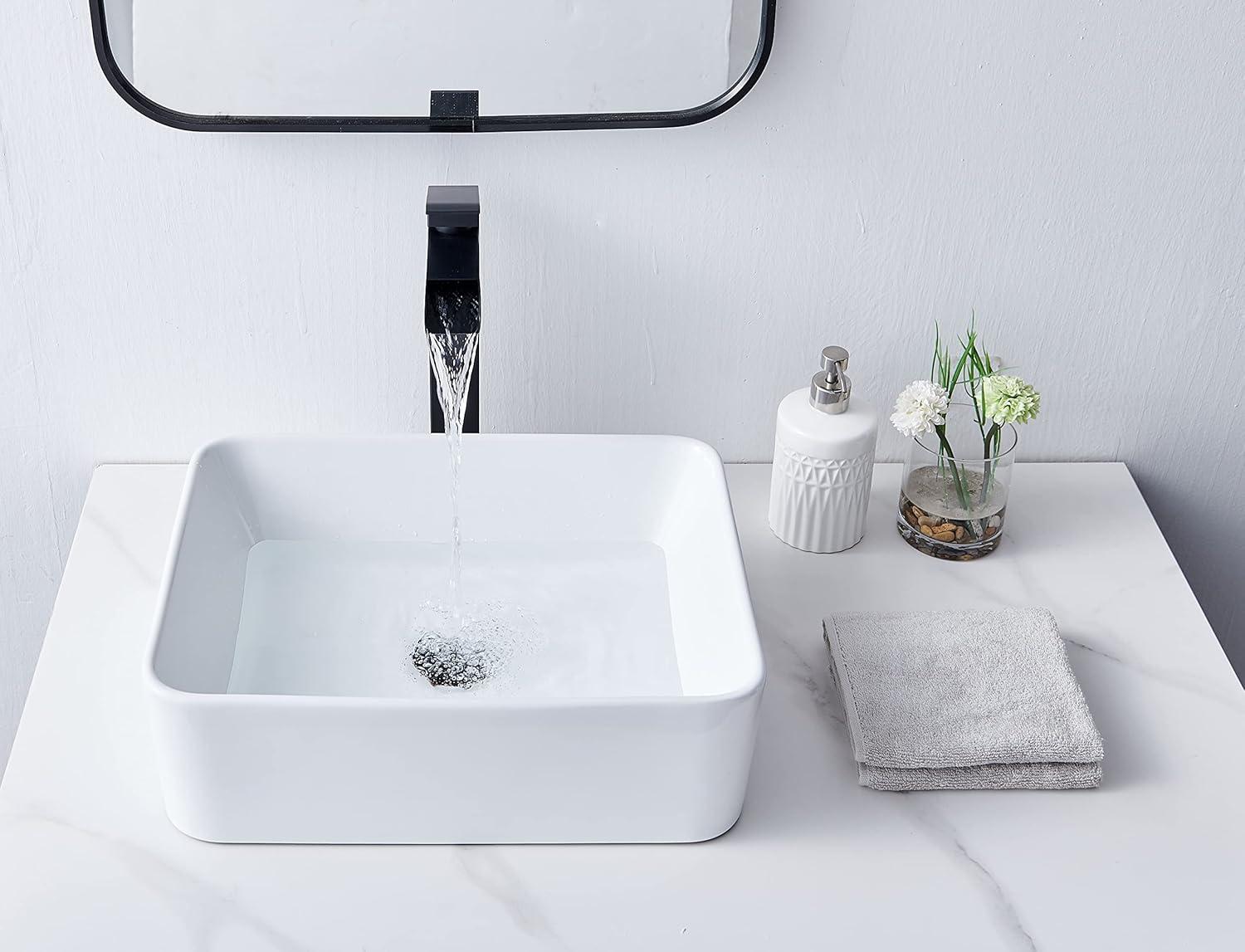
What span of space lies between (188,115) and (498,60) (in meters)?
0.28

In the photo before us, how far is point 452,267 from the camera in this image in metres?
1.11

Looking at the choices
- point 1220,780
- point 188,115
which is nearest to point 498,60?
point 188,115

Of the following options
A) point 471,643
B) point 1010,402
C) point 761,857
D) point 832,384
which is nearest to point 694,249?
point 832,384

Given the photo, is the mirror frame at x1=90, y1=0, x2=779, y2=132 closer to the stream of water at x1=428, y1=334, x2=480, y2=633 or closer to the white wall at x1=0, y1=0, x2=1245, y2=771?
the white wall at x1=0, y1=0, x2=1245, y2=771

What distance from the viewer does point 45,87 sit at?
1.13 m

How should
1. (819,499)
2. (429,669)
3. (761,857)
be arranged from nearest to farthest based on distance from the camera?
(761,857) → (429,669) → (819,499)

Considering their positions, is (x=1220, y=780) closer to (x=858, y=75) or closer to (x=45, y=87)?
(x=858, y=75)

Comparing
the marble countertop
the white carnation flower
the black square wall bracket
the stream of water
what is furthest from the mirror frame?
the marble countertop

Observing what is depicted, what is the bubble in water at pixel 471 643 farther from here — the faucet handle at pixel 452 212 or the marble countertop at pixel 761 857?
the faucet handle at pixel 452 212

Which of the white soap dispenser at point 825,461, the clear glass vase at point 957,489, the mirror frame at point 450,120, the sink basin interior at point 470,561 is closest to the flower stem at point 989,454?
the clear glass vase at point 957,489

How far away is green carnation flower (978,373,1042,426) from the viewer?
1.16m

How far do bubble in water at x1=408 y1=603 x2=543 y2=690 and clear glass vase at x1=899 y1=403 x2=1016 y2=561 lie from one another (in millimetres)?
396

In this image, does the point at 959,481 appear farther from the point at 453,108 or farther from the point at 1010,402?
the point at 453,108

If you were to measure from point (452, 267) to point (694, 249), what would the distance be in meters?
0.26
